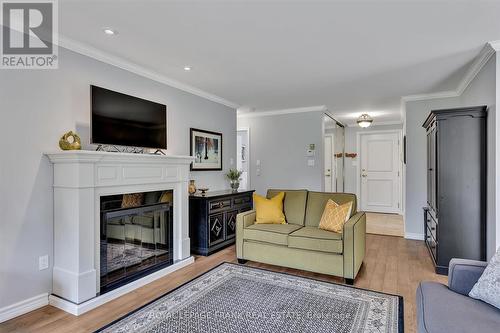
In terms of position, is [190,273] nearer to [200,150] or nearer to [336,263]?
[336,263]

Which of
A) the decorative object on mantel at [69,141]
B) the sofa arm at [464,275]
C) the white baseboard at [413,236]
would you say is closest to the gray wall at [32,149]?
the decorative object on mantel at [69,141]

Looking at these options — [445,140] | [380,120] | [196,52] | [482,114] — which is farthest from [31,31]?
[380,120]

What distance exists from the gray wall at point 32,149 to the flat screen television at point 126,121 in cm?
17

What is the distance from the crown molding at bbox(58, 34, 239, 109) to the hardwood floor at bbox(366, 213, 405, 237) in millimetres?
3840

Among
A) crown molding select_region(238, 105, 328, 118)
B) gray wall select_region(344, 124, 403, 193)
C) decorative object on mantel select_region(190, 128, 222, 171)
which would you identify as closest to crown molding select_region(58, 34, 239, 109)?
decorative object on mantel select_region(190, 128, 222, 171)

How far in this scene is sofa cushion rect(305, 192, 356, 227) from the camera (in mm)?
3515

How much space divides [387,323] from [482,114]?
2.40 meters

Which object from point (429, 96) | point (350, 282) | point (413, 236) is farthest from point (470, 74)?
point (350, 282)

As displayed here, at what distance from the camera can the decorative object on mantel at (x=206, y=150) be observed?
14.0 feet

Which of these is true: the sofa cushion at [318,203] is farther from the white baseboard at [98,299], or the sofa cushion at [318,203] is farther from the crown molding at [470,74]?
the crown molding at [470,74]

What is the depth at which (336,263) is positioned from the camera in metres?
2.91

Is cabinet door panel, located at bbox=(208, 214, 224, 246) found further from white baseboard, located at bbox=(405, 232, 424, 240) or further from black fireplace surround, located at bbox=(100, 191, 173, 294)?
white baseboard, located at bbox=(405, 232, 424, 240)

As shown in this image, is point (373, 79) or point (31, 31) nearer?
point (31, 31)

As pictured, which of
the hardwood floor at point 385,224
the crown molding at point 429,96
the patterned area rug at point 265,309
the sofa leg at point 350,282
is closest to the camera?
the patterned area rug at point 265,309
